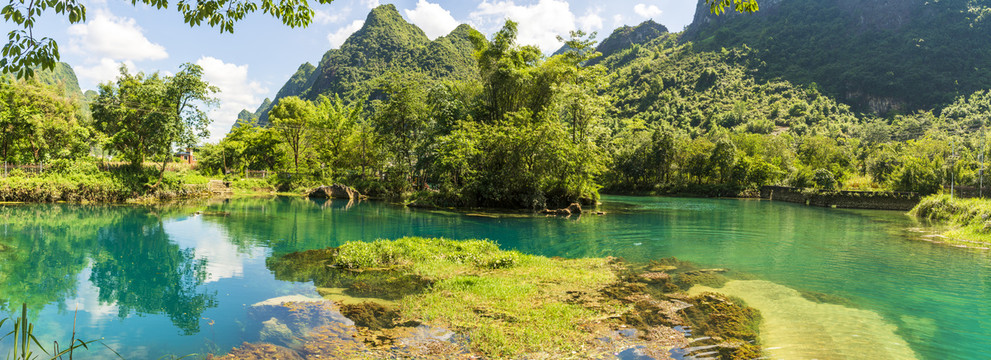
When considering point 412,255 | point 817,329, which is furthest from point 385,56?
point 817,329

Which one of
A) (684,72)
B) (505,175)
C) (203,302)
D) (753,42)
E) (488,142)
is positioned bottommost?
(203,302)

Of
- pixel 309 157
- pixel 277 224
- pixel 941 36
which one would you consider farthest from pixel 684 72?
pixel 277 224

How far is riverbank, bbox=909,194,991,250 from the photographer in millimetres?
19016

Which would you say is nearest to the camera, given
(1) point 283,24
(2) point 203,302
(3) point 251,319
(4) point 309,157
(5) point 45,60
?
(5) point 45,60

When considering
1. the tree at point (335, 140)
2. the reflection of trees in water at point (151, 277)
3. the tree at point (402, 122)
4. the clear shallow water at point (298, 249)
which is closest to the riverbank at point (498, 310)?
the clear shallow water at point (298, 249)

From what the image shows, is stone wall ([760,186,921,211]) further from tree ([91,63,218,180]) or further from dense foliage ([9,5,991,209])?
tree ([91,63,218,180])

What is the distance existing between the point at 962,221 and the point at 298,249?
3099cm

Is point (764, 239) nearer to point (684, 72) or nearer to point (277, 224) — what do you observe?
point (277, 224)

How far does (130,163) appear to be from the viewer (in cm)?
3612

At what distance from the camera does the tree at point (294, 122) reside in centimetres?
5547

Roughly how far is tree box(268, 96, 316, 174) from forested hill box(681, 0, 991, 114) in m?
92.5

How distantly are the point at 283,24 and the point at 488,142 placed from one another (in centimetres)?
2606

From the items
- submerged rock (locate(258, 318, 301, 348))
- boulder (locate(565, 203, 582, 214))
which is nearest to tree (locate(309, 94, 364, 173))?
boulder (locate(565, 203, 582, 214))

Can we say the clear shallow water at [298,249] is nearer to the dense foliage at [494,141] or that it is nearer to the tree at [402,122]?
the dense foliage at [494,141]
